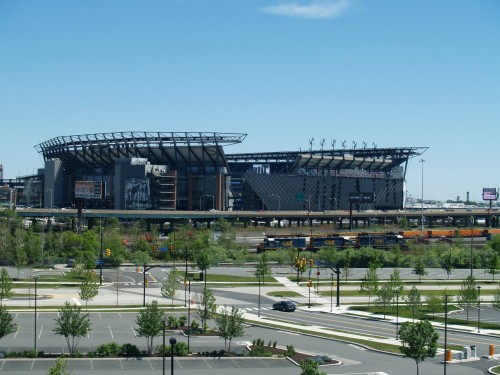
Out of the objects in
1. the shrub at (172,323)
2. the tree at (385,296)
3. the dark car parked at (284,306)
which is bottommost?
the dark car parked at (284,306)

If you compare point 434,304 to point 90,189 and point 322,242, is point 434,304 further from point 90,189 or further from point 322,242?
point 90,189

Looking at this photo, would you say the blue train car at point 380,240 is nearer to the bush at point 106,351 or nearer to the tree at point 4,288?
the tree at point 4,288

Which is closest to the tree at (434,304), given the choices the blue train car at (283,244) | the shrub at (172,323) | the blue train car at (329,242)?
the shrub at (172,323)

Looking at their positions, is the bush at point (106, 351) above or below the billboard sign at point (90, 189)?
below

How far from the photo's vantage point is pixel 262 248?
142 metres

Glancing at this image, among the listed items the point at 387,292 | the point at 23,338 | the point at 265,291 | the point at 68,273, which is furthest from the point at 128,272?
the point at 23,338

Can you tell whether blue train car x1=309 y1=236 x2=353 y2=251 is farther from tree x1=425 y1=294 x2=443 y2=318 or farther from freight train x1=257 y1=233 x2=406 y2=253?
tree x1=425 y1=294 x2=443 y2=318

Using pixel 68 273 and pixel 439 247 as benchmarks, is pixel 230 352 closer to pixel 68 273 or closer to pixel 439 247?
pixel 68 273

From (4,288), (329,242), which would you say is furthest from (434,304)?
(329,242)

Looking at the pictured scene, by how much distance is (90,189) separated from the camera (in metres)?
164

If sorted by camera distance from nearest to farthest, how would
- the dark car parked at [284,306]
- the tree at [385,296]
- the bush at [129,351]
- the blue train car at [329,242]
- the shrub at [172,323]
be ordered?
the bush at [129,351] → the shrub at [172,323] → the tree at [385,296] → the dark car parked at [284,306] → the blue train car at [329,242]

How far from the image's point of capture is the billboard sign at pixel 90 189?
163m

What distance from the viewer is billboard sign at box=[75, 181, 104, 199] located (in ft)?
535

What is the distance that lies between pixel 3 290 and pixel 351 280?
4842 centimetres
